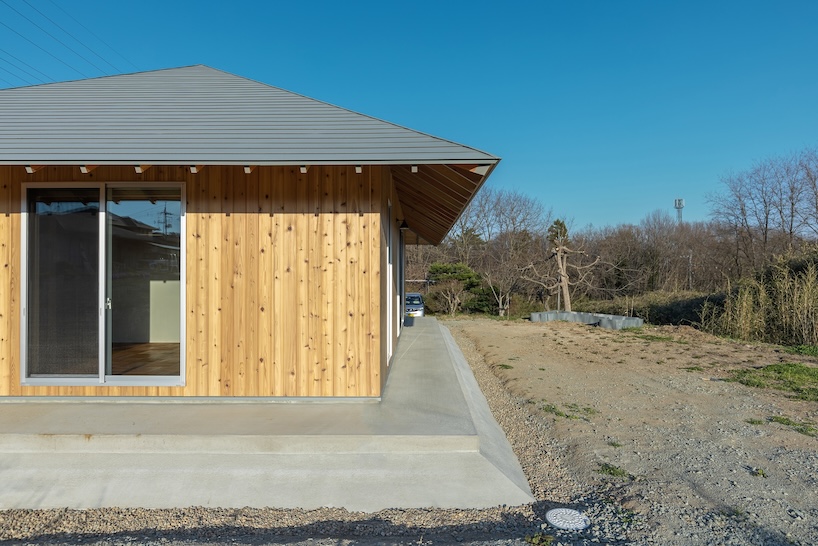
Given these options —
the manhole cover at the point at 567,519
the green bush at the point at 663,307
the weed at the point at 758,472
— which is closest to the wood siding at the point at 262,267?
the manhole cover at the point at 567,519

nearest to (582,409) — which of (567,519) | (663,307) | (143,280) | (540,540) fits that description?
(567,519)

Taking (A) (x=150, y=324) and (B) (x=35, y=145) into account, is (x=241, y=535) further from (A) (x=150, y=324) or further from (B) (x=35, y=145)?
(B) (x=35, y=145)

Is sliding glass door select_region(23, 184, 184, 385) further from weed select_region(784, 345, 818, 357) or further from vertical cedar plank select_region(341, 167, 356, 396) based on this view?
weed select_region(784, 345, 818, 357)

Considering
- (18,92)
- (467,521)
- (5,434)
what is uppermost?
(18,92)

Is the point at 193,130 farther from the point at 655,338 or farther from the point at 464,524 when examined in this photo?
the point at 655,338

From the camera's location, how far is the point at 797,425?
534cm

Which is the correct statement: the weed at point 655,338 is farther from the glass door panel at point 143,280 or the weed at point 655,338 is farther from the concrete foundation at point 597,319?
the glass door panel at point 143,280

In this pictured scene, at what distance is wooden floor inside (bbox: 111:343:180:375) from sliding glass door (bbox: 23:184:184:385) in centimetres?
1

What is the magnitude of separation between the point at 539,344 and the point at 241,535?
407 inches

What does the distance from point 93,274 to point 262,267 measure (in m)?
1.59

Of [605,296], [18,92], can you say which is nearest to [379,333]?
[18,92]

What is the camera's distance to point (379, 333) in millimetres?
4812

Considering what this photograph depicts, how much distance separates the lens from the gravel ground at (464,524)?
2.99 metres

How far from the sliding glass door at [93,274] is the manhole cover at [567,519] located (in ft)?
11.5
